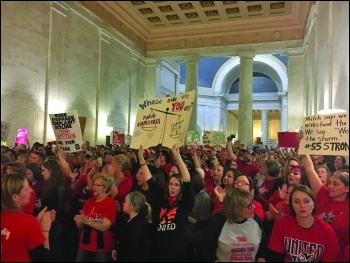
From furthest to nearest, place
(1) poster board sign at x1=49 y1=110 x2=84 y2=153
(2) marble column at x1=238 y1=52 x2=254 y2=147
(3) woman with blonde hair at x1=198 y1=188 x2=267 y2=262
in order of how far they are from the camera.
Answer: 1. (2) marble column at x1=238 y1=52 x2=254 y2=147
2. (1) poster board sign at x1=49 y1=110 x2=84 y2=153
3. (3) woman with blonde hair at x1=198 y1=188 x2=267 y2=262

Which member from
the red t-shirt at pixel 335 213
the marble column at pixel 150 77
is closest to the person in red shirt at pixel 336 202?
the red t-shirt at pixel 335 213

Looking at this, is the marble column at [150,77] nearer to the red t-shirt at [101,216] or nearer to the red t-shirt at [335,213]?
the red t-shirt at [101,216]

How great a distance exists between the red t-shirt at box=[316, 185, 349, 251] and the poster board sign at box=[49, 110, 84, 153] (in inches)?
176

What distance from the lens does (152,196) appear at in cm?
509

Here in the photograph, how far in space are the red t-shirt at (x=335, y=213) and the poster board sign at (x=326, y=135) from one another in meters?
0.52

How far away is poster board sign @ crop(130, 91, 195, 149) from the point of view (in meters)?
4.88

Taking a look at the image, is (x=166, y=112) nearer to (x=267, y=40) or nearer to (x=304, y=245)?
(x=304, y=245)

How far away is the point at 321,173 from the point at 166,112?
8.17ft

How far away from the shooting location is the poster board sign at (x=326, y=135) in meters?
4.29

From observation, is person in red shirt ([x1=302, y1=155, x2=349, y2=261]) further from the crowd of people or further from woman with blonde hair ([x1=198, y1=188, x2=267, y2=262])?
woman with blonde hair ([x1=198, y1=188, x2=267, y2=262])

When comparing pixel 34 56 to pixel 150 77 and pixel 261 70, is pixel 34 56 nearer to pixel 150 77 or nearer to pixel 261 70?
pixel 150 77

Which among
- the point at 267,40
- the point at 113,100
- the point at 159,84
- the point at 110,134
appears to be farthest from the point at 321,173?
the point at 159,84

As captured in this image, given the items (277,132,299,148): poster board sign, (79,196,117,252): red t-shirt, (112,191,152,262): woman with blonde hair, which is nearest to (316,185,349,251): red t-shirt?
(112,191,152,262): woman with blonde hair

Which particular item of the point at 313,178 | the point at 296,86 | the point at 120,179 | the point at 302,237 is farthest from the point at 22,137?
the point at 296,86
